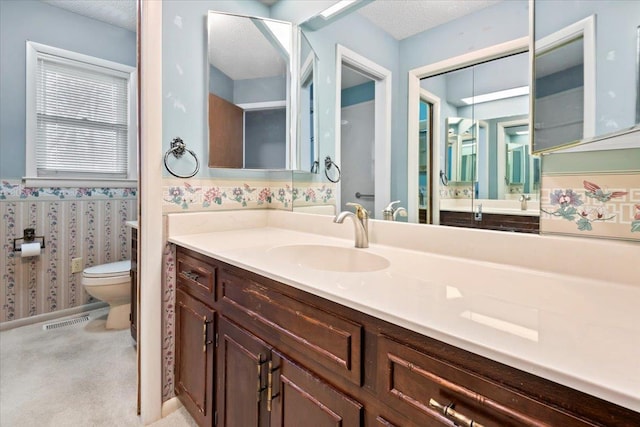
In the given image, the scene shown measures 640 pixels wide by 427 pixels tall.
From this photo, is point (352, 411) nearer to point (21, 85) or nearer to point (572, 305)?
point (572, 305)

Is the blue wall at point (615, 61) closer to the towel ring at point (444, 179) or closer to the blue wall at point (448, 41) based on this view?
the blue wall at point (448, 41)

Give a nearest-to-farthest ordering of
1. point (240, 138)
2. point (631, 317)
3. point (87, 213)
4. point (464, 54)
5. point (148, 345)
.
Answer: point (631, 317) < point (464, 54) < point (148, 345) < point (240, 138) < point (87, 213)

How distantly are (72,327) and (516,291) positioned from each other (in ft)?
9.69

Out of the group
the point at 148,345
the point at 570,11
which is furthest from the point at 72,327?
the point at 570,11

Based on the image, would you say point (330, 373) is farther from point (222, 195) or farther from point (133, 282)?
point (133, 282)

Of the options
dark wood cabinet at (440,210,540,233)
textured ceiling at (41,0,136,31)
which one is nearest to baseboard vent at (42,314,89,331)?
textured ceiling at (41,0,136,31)

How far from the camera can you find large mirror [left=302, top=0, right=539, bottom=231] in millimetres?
1026

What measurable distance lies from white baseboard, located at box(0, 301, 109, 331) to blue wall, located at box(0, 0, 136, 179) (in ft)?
3.54

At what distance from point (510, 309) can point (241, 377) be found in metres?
0.85

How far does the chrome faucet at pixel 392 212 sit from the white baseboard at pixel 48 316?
8.97 feet

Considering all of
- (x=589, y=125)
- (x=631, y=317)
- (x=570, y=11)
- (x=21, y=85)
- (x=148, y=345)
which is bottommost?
(x=148, y=345)

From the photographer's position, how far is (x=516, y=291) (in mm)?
746

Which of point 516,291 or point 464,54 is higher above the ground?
point 464,54

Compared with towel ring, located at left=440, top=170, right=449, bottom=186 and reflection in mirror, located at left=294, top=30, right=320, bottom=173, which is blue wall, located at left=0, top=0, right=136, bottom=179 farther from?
towel ring, located at left=440, top=170, right=449, bottom=186
